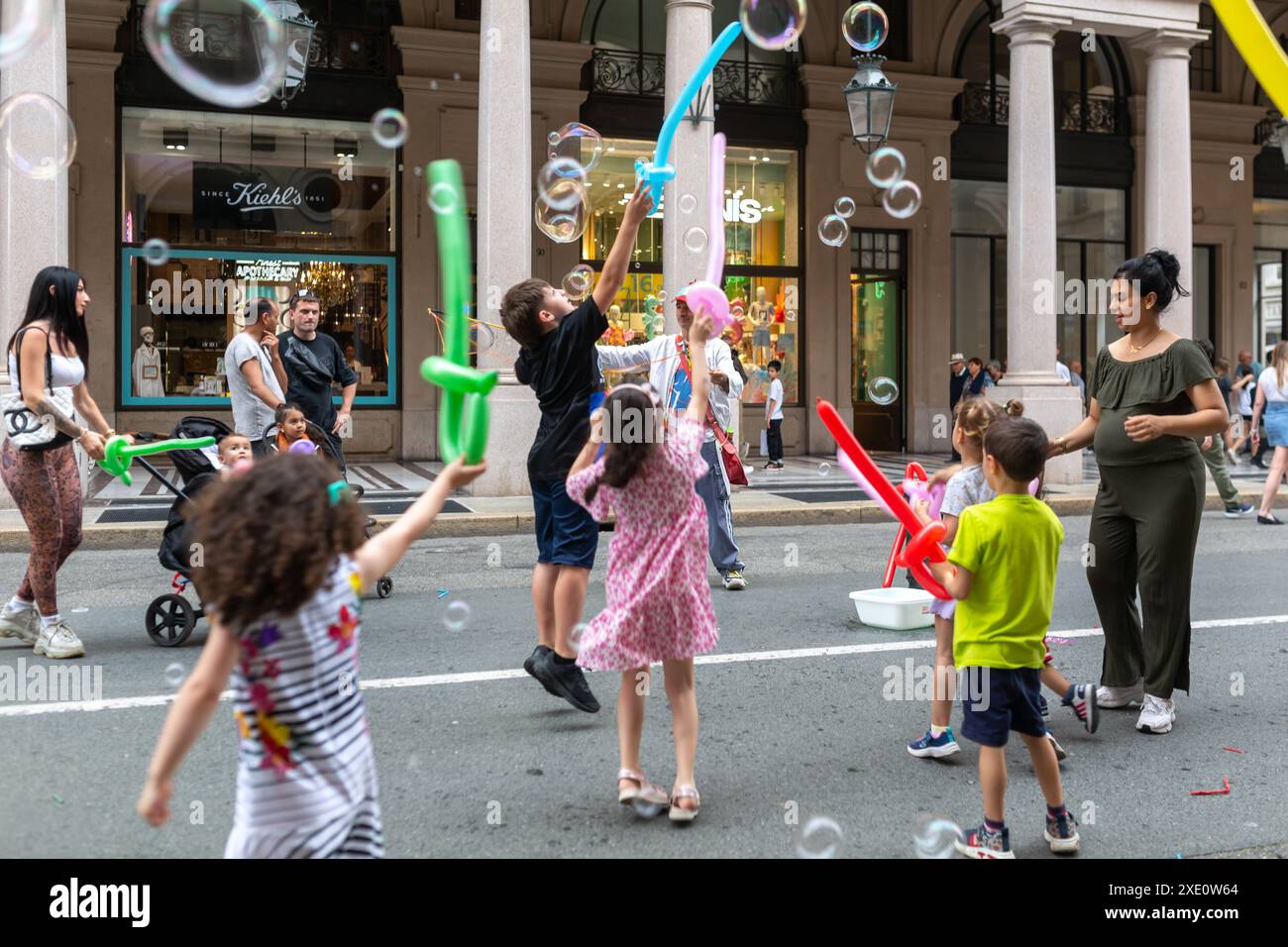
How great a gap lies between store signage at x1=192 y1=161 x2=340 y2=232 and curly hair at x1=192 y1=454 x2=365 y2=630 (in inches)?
681

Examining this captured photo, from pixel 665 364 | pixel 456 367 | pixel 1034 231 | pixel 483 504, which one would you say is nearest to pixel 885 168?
pixel 665 364

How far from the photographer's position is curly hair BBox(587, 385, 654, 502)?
3965 millimetres

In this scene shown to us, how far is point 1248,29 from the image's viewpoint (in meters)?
2.93

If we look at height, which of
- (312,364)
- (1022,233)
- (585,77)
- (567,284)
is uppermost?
(585,77)

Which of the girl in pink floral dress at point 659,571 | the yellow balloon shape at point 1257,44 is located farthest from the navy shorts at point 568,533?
the yellow balloon shape at point 1257,44

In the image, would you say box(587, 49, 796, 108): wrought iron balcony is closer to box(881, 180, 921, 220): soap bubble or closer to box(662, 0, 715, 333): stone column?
box(662, 0, 715, 333): stone column

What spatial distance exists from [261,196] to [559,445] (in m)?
15.1

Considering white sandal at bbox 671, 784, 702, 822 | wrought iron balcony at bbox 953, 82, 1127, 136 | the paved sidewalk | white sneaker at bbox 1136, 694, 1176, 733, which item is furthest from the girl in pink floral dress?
wrought iron balcony at bbox 953, 82, 1127, 136

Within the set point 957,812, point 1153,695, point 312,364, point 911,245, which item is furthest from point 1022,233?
point 957,812

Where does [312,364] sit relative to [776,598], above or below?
above
